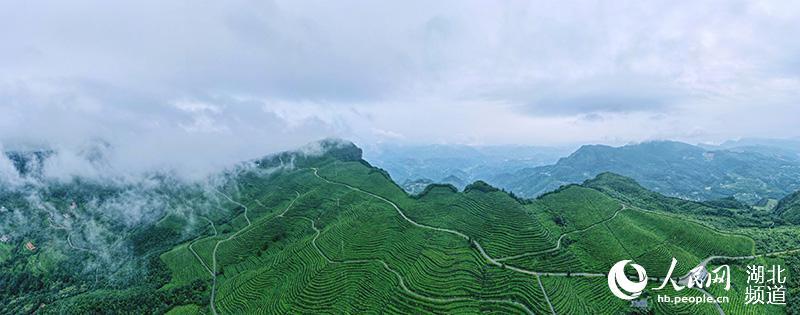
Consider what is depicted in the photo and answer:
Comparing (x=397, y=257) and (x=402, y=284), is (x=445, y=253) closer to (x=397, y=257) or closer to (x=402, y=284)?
(x=397, y=257)

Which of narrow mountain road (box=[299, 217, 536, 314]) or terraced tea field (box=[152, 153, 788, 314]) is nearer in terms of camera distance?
narrow mountain road (box=[299, 217, 536, 314])

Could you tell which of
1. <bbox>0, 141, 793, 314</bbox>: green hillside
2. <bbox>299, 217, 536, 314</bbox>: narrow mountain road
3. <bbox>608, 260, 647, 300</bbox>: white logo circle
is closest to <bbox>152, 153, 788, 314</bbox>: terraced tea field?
<bbox>299, 217, 536, 314</bbox>: narrow mountain road

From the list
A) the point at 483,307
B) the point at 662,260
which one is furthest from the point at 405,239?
the point at 662,260

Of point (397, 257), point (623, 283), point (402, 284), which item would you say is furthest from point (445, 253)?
point (623, 283)

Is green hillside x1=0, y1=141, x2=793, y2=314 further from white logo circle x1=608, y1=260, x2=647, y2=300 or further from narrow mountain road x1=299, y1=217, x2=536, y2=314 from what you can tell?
white logo circle x1=608, y1=260, x2=647, y2=300

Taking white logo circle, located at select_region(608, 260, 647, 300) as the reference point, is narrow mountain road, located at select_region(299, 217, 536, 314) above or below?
below

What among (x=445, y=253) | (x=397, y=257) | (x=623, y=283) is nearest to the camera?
(x=623, y=283)

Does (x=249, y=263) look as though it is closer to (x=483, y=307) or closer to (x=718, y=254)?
(x=483, y=307)
